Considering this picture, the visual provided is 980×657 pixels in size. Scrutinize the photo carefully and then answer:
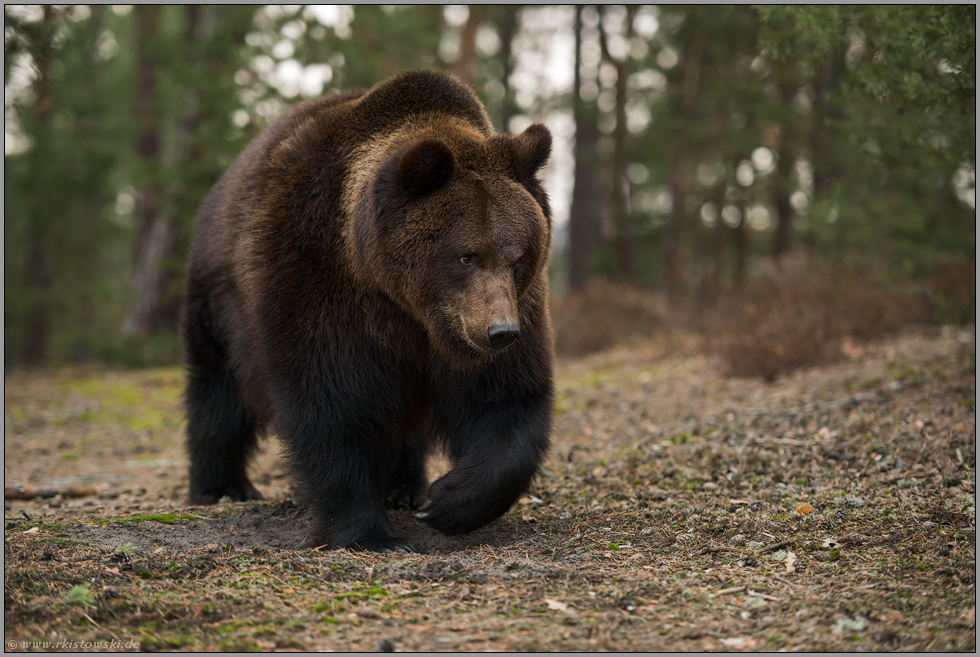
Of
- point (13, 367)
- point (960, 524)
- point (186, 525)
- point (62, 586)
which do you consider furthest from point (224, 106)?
point (960, 524)

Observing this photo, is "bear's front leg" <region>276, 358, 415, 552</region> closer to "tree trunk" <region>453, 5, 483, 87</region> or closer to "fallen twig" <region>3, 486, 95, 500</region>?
"fallen twig" <region>3, 486, 95, 500</region>

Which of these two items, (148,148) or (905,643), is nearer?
(905,643)

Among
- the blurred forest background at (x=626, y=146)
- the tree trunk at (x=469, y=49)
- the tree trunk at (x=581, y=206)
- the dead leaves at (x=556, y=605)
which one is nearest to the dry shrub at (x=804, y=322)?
the blurred forest background at (x=626, y=146)

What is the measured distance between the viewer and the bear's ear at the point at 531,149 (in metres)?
4.80

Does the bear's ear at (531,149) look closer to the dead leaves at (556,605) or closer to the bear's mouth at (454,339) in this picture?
the bear's mouth at (454,339)

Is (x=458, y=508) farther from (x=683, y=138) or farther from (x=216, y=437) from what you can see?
(x=683, y=138)

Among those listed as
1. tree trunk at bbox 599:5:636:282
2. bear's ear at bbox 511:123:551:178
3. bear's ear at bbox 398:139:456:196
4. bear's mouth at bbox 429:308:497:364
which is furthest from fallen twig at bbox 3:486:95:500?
tree trunk at bbox 599:5:636:282

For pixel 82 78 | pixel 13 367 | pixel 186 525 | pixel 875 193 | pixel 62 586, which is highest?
pixel 82 78

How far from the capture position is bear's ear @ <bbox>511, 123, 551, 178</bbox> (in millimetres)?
4805

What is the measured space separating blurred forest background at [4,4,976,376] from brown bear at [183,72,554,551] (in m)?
1.16

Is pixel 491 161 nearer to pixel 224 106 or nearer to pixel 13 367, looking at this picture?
pixel 224 106

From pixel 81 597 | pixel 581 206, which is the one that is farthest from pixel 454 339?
pixel 581 206

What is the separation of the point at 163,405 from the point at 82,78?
379 inches

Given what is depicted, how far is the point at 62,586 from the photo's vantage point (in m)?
3.51
